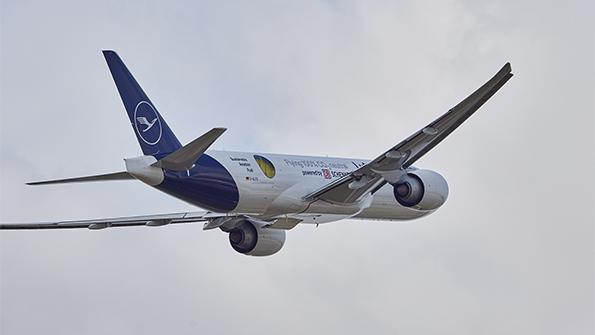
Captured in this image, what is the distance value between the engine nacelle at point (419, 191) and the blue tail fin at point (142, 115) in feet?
29.1

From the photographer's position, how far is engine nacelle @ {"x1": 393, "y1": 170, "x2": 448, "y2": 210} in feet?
203

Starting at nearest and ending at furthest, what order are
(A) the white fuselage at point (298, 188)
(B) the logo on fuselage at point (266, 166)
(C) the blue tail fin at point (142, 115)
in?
(C) the blue tail fin at point (142, 115), (A) the white fuselage at point (298, 188), (B) the logo on fuselage at point (266, 166)

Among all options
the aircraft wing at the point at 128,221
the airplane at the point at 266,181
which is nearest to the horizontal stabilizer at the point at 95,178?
the airplane at the point at 266,181

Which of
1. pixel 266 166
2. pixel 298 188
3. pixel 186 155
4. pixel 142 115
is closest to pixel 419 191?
pixel 298 188

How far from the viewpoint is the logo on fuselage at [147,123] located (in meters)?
58.6

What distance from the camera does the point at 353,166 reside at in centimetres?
6594

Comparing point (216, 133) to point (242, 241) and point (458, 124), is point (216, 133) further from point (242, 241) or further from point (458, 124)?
point (242, 241)

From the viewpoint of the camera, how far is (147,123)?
58.9 meters

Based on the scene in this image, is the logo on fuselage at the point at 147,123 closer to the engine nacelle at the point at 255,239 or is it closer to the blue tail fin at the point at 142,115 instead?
the blue tail fin at the point at 142,115

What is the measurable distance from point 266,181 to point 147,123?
5.03 m

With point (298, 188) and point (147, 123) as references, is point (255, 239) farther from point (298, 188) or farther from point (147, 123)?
point (147, 123)

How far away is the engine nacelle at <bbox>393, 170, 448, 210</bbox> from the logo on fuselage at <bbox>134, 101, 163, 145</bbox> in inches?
376

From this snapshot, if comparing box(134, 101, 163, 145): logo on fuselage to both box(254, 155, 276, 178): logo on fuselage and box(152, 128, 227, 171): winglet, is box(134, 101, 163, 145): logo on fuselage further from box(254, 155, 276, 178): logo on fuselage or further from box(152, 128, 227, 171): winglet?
box(254, 155, 276, 178): logo on fuselage

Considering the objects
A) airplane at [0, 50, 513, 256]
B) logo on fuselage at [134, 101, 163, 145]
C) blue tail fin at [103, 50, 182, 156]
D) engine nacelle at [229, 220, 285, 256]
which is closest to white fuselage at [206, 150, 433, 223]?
airplane at [0, 50, 513, 256]
